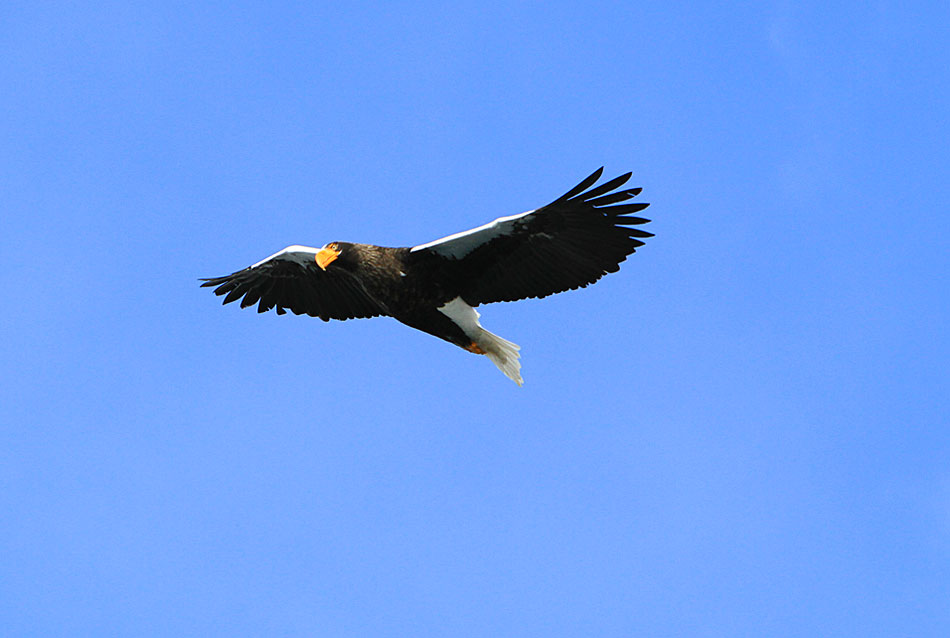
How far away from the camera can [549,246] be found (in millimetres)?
9898

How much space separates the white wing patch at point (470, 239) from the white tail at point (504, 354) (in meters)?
1.18

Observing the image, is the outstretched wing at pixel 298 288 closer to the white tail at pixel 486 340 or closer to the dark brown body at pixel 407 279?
the dark brown body at pixel 407 279

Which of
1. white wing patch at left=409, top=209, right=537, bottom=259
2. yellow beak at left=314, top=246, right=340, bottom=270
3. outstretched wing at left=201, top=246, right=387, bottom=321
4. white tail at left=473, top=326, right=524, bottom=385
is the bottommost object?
white tail at left=473, top=326, right=524, bottom=385

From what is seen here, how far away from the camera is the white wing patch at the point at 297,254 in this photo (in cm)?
1127

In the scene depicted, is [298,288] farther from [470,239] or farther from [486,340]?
[470,239]

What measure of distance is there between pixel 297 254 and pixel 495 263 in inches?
98.4

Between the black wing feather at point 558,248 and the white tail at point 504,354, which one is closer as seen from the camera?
the black wing feather at point 558,248

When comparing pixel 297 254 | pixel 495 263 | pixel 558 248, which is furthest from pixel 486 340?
pixel 297 254

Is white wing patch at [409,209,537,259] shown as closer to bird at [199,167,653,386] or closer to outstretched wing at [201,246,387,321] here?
bird at [199,167,653,386]

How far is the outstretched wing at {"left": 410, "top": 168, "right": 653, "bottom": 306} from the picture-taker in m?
9.59

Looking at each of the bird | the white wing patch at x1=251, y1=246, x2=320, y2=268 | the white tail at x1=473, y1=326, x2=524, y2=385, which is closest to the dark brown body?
the bird

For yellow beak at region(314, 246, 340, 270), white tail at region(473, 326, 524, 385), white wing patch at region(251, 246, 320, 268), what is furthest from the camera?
white wing patch at region(251, 246, 320, 268)

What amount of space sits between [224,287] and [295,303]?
100 cm

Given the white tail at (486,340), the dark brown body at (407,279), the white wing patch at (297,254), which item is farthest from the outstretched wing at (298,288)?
the white tail at (486,340)
